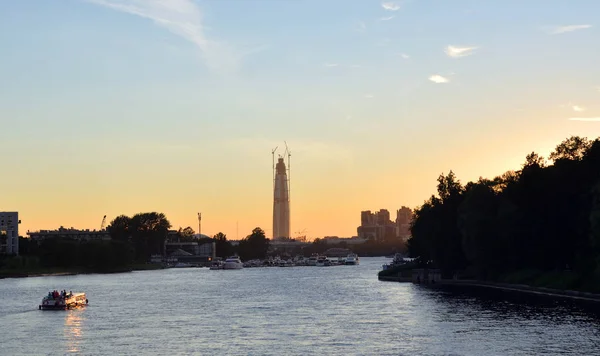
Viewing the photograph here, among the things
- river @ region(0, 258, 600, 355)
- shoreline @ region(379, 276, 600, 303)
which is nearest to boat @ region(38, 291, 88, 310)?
river @ region(0, 258, 600, 355)

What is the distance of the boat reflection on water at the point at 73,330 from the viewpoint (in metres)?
86.3

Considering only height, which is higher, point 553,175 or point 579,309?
point 553,175

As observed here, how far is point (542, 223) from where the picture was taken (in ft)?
509

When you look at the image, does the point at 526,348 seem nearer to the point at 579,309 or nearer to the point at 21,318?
the point at 579,309

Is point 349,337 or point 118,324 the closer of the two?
point 349,337

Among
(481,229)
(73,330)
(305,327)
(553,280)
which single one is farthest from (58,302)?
(481,229)

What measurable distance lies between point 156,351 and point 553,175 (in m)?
94.9

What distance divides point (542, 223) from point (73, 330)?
283 ft

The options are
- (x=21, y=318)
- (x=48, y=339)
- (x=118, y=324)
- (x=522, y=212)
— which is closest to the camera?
(x=48, y=339)

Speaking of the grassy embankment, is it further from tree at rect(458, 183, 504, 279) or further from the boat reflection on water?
the boat reflection on water

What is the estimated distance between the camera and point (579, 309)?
362ft

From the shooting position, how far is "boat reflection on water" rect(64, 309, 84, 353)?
86.3 metres

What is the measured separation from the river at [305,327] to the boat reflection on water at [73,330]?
0.13 meters

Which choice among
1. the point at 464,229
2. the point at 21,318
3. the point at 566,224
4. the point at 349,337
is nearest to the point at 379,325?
the point at 349,337
